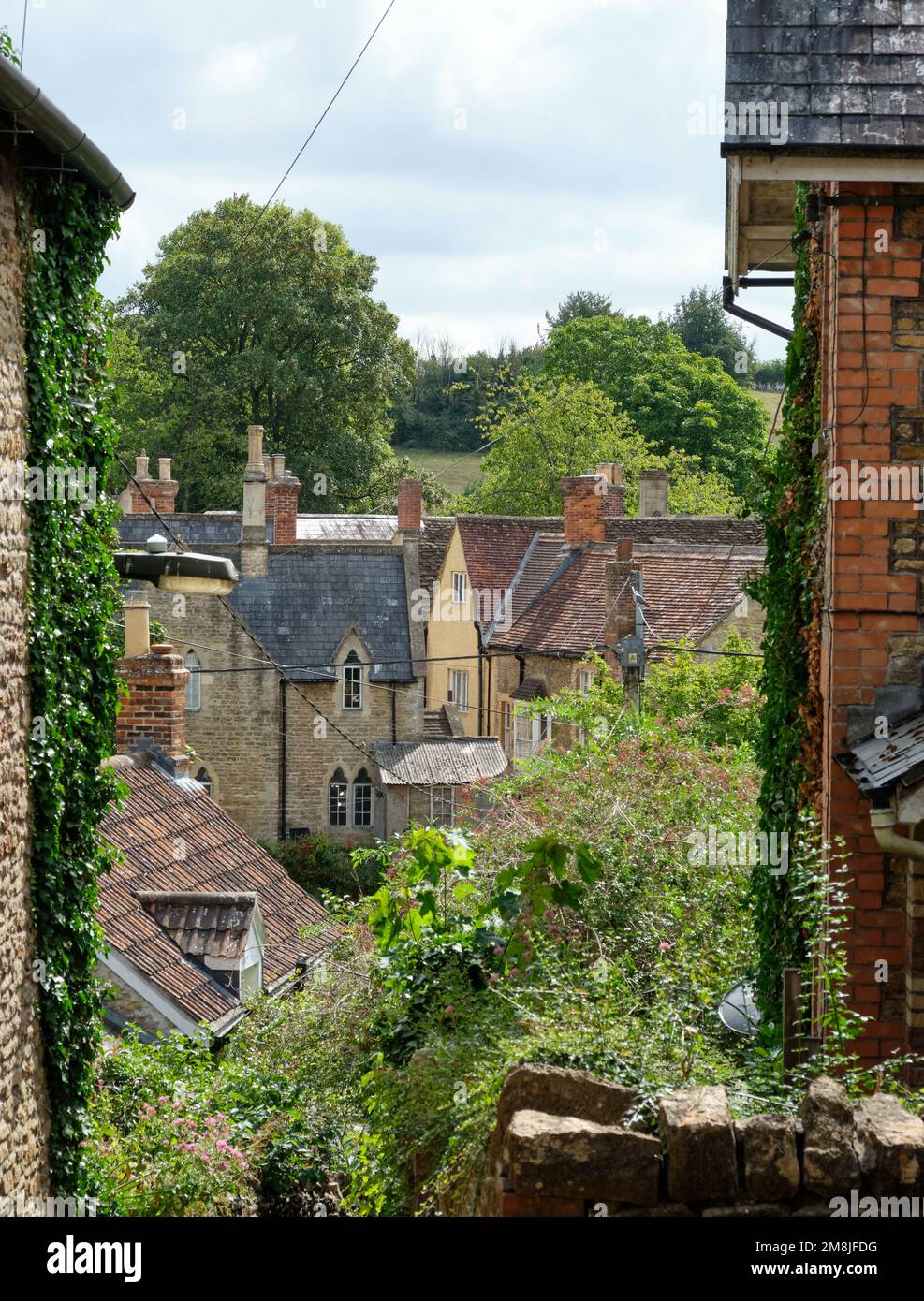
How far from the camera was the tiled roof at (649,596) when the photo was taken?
1157 inches

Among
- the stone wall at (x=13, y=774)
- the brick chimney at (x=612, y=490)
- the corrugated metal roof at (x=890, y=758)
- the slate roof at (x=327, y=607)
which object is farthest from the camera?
the brick chimney at (x=612, y=490)

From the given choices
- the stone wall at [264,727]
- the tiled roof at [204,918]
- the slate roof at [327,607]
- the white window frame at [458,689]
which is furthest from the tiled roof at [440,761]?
the tiled roof at [204,918]

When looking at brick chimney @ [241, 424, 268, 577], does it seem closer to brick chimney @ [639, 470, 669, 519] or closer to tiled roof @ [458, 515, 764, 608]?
tiled roof @ [458, 515, 764, 608]

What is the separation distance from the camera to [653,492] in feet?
146

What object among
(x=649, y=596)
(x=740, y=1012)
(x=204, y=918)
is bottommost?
(x=204, y=918)

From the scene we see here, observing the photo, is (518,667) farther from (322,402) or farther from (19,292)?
(19,292)

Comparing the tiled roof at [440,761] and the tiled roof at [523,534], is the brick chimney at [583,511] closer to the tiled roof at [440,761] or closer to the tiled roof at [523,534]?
the tiled roof at [523,534]

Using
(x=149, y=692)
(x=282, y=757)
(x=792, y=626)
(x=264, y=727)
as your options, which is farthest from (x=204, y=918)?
(x=282, y=757)

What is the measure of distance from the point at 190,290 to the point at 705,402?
20666 millimetres

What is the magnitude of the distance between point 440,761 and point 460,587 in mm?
6460

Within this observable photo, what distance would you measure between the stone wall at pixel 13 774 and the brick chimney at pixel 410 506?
32.1 meters

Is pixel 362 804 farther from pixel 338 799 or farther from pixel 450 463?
pixel 450 463

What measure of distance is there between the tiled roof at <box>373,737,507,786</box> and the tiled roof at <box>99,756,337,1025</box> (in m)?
16.5

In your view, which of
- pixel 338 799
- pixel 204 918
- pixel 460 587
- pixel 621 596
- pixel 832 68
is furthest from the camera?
pixel 460 587
